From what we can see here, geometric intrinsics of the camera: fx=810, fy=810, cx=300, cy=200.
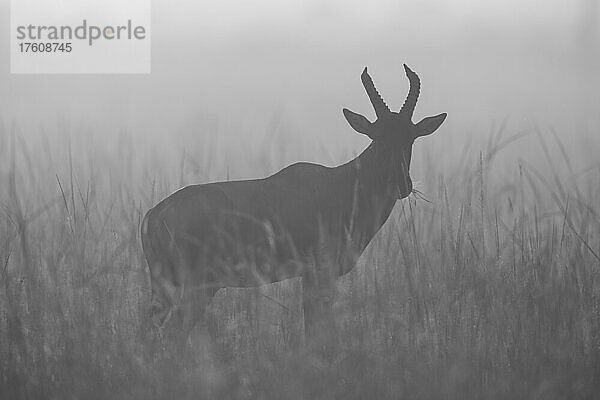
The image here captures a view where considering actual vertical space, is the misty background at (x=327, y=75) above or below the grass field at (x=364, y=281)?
above

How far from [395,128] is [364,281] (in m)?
0.44

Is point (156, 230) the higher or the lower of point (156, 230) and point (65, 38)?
the lower

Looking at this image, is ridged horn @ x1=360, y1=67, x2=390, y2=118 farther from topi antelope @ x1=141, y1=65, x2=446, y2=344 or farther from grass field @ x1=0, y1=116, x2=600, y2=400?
grass field @ x1=0, y1=116, x2=600, y2=400

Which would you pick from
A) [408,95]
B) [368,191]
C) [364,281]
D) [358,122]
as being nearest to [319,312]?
[364,281]

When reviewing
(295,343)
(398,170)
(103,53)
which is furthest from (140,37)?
(295,343)

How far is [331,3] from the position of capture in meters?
2.27

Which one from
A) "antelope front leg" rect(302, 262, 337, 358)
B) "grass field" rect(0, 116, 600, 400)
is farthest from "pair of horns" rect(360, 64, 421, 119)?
"antelope front leg" rect(302, 262, 337, 358)

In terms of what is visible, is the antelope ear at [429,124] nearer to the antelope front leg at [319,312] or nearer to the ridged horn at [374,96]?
the ridged horn at [374,96]

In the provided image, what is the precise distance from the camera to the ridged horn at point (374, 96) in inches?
89.1

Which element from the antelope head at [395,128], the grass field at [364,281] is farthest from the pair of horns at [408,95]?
the grass field at [364,281]

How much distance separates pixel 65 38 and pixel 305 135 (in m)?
0.72

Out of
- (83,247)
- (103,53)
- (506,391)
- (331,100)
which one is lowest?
(506,391)

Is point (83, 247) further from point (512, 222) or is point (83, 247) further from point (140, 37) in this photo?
point (512, 222)

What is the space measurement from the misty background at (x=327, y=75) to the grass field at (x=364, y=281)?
5cm
